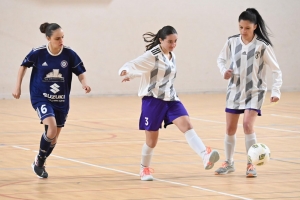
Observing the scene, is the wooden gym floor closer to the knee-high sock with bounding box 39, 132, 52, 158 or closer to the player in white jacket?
the knee-high sock with bounding box 39, 132, 52, 158

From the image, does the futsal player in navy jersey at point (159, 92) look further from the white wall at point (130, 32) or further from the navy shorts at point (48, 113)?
the white wall at point (130, 32)

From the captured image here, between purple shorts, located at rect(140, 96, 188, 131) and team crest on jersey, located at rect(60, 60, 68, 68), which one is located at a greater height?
team crest on jersey, located at rect(60, 60, 68, 68)

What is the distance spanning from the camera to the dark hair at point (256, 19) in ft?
18.0

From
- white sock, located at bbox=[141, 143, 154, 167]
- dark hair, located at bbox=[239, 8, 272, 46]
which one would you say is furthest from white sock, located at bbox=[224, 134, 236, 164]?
dark hair, located at bbox=[239, 8, 272, 46]

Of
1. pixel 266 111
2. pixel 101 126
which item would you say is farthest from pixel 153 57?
pixel 266 111

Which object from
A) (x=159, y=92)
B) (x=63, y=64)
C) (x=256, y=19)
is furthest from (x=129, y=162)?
(x=256, y=19)

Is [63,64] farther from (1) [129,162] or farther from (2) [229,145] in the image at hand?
(2) [229,145]

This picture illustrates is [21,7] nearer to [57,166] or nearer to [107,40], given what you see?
[107,40]

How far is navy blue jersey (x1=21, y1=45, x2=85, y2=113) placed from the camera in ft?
18.2

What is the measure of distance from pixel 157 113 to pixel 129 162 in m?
1.15

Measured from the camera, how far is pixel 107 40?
15828 mm

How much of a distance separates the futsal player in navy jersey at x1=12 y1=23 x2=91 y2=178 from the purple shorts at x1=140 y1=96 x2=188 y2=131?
0.61 m

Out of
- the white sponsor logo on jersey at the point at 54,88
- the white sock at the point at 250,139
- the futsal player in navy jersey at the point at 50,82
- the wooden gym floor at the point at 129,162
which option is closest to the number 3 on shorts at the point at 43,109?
the futsal player in navy jersey at the point at 50,82

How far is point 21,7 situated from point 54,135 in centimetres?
1010
